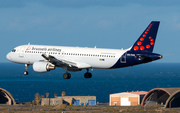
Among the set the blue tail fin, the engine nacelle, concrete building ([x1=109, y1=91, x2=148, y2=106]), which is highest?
the blue tail fin

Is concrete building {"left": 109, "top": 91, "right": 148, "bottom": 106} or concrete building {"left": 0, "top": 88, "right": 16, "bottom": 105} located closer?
concrete building {"left": 109, "top": 91, "right": 148, "bottom": 106}

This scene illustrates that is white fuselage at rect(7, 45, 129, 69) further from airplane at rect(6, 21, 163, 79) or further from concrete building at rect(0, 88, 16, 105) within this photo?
concrete building at rect(0, 88, 16, 105)

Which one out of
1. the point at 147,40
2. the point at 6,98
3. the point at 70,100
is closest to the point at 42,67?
the point at 147,40

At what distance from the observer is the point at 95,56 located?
208 ft

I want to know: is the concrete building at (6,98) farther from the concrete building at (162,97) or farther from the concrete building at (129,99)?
the concrete building at (162,97)

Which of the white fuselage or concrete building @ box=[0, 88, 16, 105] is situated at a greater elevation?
the white fuselage

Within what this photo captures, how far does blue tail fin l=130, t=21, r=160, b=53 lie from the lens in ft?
205

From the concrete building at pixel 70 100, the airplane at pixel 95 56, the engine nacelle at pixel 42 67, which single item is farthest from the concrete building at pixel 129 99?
the engine nacelle at pixel 42 67

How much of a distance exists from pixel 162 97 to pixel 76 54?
190 ft

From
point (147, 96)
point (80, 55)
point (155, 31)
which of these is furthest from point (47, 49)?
point (147, 96)

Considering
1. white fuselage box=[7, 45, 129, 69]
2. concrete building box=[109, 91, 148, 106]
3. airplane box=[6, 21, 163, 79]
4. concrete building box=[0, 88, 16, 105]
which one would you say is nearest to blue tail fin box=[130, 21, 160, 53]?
airplane box=[6, 21, 163, 79]

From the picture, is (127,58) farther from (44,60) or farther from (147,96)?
(147,96)

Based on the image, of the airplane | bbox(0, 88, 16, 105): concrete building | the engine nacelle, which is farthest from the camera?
bbox(0, 88, 16, 105): concrete building

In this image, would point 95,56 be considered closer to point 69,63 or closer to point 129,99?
point 69,63
